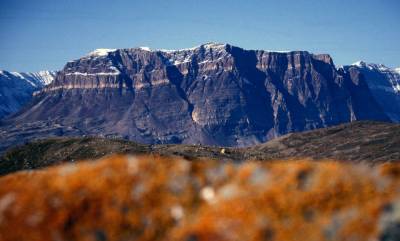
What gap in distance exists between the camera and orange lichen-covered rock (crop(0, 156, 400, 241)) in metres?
11.2

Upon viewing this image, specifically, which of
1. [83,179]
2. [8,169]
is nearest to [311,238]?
[83,179]

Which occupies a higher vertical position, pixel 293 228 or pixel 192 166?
pixel 192 166

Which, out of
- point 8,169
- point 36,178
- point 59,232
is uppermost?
point 36,178

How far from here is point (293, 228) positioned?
1109cm

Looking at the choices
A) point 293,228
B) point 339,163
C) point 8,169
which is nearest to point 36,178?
point 293,228

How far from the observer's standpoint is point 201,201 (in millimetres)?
12086

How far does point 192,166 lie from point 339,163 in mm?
3273

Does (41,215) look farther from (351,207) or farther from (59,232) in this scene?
(351,207)

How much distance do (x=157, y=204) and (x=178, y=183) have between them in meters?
0.67

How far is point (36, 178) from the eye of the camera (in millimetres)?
13047

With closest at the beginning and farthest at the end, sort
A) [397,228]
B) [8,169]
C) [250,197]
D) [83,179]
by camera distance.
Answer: [397,228], [250,197], [83,179], [8,169]

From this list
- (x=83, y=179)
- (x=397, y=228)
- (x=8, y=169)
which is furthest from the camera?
(x=8, y=169)

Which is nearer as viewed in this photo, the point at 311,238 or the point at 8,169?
the point at 311,238

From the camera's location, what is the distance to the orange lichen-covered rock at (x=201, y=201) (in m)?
11.2
